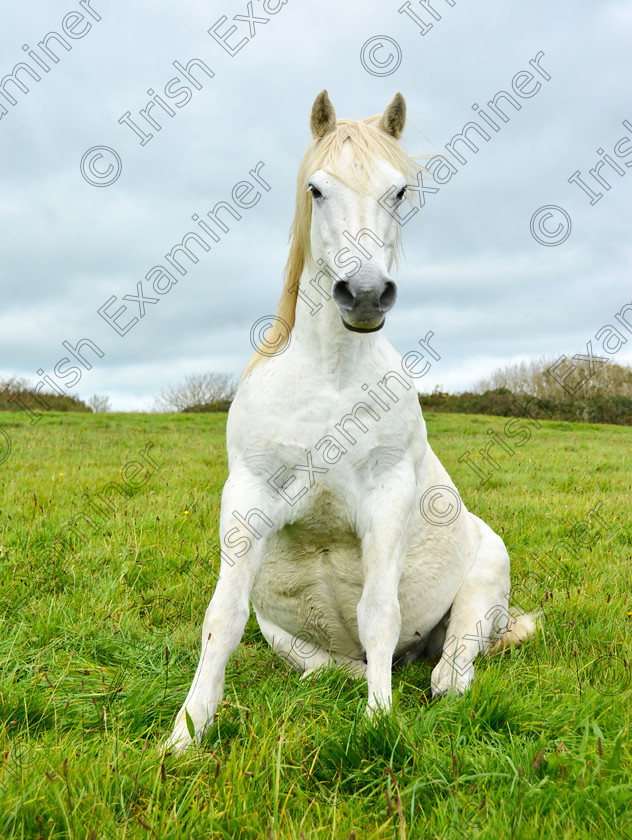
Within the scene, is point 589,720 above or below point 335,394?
below

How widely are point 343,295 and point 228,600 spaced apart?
4.54ft

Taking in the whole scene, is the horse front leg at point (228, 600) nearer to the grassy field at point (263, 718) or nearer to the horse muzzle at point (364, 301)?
the grassy field at point (263, 718)

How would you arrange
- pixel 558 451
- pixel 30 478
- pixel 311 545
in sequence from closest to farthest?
pixel 311 545
pixel 30 478
pixel 558 451

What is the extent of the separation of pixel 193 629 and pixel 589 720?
222 centimetres

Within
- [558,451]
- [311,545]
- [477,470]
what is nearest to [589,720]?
[311,545]

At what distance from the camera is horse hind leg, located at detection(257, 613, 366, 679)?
10.9 ft

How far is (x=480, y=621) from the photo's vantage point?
337 cm

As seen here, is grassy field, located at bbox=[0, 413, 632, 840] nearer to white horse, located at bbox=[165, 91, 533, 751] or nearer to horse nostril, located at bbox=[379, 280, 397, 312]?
white horse, located at bbox=[165, 91, 533, 751]

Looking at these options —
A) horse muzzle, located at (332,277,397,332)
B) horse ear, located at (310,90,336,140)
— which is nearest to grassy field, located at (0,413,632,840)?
horse muzzle, located at (332,277,397,332)

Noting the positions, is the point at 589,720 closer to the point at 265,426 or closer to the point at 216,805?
the point at 216,805

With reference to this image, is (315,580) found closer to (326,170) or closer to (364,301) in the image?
(364,301)

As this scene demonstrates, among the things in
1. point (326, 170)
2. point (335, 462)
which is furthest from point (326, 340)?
point (326, 170)

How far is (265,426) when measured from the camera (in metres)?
2.79

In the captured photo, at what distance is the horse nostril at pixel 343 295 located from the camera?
8.30ft
